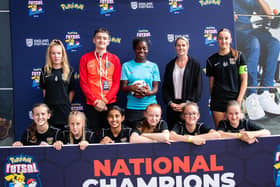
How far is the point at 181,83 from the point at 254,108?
2250 mm

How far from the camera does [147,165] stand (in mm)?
3061

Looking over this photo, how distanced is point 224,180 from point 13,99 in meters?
3.52

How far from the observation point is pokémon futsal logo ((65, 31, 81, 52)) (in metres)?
4.97

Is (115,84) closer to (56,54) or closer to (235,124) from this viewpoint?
(56,54)

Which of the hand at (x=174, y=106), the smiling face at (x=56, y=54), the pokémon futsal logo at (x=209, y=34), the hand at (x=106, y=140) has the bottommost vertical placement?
the hand at (x=106, y=140)

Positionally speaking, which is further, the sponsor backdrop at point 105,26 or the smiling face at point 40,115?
the sponsor backdrop at point 105,26

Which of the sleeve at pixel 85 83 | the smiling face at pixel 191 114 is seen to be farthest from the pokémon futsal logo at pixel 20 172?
the smiling face at pixel 191 114

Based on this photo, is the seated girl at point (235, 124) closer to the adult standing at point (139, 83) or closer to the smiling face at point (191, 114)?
the smiling face at point (191, 114)

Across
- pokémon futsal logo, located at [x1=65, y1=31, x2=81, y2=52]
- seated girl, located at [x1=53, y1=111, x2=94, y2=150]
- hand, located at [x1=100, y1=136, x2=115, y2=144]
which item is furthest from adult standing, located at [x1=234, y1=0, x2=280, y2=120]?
seated girl, located at [x1=53, y1=111, x2=94, y2=150]

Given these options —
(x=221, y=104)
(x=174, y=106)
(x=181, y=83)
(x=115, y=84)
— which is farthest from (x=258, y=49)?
(x=115, y=84)

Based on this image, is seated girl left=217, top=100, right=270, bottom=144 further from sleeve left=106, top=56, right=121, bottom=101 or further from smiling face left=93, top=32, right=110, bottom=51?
smiling face left=93, top=32, right=110, bottom=51

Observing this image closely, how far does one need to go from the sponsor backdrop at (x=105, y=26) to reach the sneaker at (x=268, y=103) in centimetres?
135

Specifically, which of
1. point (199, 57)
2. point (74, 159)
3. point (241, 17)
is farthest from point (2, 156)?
point (241, 17)

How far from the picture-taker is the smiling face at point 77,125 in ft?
11.3
